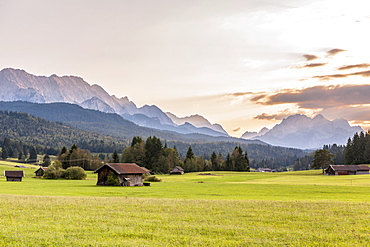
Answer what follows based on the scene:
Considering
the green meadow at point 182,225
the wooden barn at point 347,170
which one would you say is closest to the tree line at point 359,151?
the wooden barn at point 347,170

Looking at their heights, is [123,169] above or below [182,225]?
above

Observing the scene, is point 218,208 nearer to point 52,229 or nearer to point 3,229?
point 52,229

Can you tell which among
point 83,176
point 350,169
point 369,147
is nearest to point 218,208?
point 83,176

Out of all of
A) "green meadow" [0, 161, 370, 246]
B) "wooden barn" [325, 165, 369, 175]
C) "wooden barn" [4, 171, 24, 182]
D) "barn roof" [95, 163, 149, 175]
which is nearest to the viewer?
"green meadow" [0, 161, 370, 246]

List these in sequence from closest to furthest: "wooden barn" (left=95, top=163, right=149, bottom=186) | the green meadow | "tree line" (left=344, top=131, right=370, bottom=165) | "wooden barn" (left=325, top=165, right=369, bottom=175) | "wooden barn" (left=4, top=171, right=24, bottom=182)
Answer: the green meadow < "wooden barn" (left=95, top=163, right=149, bottom=186) < "wooden barn" (left=4, top=171, right=24, bottom=182) < "wooden barn" (left=325, top=165, right=369, bottom=175) < "tree line" (left=344, top=131, right=370, bottom=165)

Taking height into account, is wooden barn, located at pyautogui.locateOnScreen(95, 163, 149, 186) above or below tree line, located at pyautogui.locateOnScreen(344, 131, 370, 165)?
below

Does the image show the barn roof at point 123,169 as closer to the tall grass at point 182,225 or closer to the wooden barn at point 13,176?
the wooden barn at point 13,176

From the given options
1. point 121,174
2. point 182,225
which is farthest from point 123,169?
point 182,225

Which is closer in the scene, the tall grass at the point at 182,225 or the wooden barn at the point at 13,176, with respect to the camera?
the tall grass at the point at 182,225

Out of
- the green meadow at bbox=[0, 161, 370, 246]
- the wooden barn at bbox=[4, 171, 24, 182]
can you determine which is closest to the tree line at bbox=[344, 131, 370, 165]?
the wooden barn at bbox=[4, 171, 24, 182]

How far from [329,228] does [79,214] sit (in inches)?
633

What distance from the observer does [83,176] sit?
10406 centimetres

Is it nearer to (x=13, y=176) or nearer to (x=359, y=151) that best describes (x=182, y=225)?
(x=13, y=176)

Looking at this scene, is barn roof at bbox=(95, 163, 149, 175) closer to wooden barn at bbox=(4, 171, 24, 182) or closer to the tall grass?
wooden barn at bbox=(4, 171, 24, 182)
